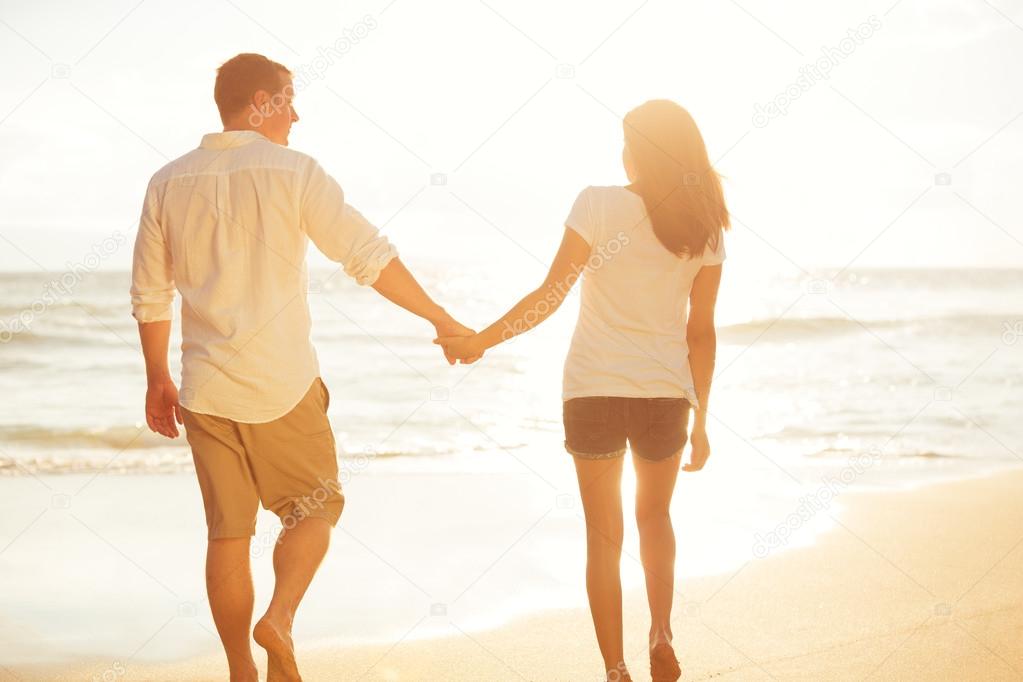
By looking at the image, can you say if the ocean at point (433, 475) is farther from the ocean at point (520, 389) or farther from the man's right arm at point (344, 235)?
the man's right arm at point (344, 235)

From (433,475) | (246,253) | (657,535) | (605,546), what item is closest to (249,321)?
(246,253)

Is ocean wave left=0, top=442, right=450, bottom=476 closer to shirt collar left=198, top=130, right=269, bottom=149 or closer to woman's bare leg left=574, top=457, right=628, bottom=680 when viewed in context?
woman's bare leg left=574, top=457, right=628, bottom=680

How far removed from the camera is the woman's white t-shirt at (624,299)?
300 centimetres

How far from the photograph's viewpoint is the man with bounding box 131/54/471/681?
2676mm

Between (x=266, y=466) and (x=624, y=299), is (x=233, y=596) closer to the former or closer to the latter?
(x=266, y=466)

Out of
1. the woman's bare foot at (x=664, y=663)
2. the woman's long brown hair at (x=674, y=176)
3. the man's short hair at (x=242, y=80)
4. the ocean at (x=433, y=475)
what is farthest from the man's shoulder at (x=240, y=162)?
the woman's bare foot at (x=664, y=663)

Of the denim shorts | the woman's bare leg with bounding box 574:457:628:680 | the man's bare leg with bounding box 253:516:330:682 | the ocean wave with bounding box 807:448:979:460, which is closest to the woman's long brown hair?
the denim shorts

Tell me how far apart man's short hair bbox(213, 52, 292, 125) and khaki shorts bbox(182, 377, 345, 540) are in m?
0.78

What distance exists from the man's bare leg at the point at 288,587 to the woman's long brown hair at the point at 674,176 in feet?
4.21

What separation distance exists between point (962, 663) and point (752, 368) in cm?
1199

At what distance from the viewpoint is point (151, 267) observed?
9.21ft

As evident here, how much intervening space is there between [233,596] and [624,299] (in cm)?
136

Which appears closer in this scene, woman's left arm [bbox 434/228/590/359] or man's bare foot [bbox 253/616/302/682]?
man's bare foot [bbox 253/616/302/682]

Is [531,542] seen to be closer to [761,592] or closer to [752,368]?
[761,592]
